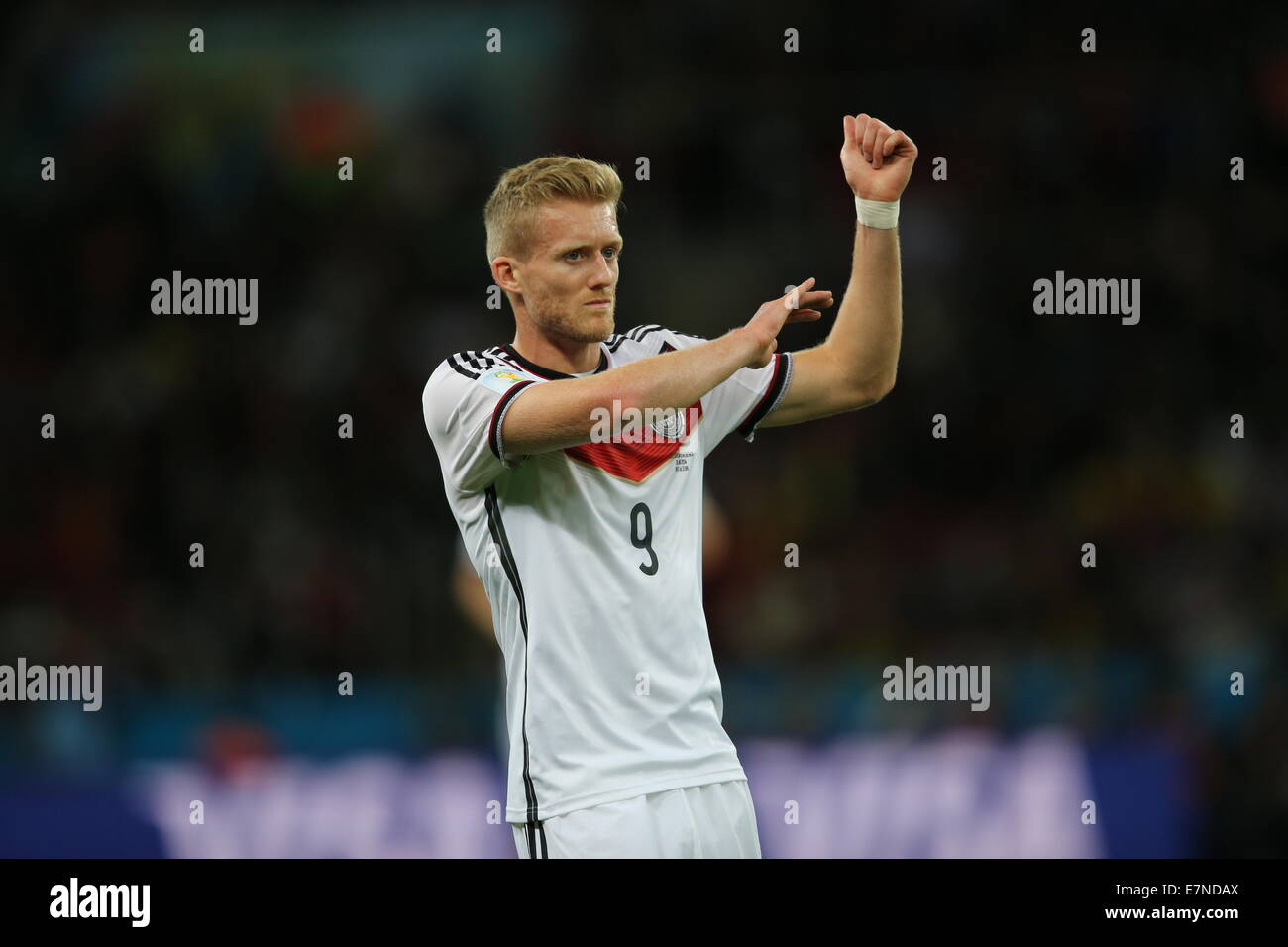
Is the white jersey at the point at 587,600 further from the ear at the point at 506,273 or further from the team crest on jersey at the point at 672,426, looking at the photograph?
the ear at the point at 506,273

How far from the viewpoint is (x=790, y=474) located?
32.0 ft

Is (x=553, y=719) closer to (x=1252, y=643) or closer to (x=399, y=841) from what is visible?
(x=399, y=841)

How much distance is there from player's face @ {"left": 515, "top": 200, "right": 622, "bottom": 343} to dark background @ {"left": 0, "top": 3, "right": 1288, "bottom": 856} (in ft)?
13.1

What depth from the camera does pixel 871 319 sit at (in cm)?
450

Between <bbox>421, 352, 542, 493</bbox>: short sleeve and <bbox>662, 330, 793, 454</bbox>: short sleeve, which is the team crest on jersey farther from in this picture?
<bbox>421, 352, 542, 493</bbox>: short sleeve

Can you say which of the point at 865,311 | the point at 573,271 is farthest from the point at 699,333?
A: the point at 573,271

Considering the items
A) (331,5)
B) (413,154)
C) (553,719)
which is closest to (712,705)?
(553,719)

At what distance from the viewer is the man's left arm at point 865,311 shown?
449cm

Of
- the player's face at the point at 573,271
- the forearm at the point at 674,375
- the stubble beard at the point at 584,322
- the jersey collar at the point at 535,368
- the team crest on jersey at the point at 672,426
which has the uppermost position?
the player's face at the point at 573,271

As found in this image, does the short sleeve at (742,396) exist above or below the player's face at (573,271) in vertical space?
below

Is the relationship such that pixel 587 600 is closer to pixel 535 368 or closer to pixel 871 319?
pixel 535 368

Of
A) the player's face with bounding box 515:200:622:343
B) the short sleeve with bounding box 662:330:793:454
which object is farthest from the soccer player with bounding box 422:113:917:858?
the short sleeve with bounding box 662:330:793:454

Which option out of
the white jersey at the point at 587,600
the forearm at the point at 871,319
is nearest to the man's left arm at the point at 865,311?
the forearm at the point at 871,319

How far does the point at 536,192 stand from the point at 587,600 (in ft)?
3.57
